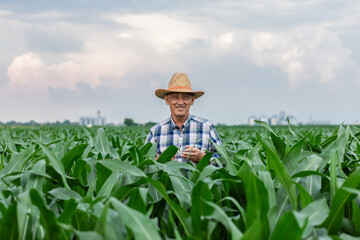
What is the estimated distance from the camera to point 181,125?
437cm

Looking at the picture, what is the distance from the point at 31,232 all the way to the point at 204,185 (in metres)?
0.70

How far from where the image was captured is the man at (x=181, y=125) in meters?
4.24

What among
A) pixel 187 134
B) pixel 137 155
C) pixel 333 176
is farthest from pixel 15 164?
pixel 187 134

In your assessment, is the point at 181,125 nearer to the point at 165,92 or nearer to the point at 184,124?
the point at 184,124

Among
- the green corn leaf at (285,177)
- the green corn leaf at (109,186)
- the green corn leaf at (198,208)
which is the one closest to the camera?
the green corn leaf at (198,208)

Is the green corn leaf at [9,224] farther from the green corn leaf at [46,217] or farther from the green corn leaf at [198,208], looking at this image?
the green corn leaf at [198,208]

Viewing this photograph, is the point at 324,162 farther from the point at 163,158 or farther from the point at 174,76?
the point at 174,76

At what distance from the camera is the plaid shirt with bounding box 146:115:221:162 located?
437cm

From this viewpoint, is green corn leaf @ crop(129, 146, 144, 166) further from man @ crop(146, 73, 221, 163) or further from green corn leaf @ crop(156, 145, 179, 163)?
man @ crop(146, 73, 221, 163)

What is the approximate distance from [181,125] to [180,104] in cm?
26

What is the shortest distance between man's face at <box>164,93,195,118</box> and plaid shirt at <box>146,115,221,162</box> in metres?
0.14

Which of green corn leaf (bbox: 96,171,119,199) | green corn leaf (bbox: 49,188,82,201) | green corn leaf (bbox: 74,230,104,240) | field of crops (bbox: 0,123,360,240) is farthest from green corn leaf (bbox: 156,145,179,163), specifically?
green corn leaf (bbox: 74,230,104,240)

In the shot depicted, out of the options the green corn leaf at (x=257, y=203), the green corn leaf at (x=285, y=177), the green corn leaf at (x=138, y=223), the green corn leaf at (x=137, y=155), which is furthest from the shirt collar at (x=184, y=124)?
the green corn leaf at (x=138, y=223)

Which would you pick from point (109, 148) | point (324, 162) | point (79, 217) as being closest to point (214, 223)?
point (79, 217)
